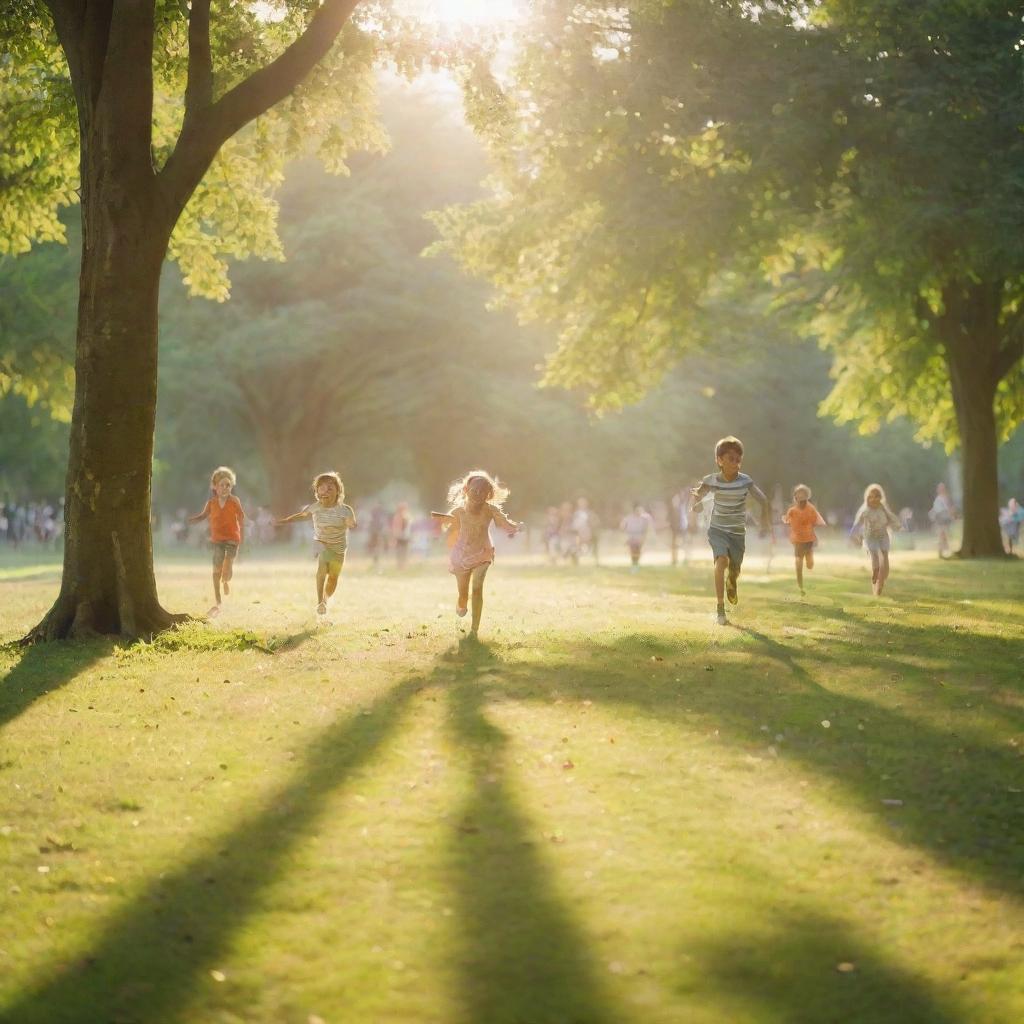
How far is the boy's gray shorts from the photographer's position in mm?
14141

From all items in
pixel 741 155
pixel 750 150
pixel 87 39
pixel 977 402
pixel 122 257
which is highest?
pixel 741 155

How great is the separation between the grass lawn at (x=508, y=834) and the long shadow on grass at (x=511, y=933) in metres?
0.02

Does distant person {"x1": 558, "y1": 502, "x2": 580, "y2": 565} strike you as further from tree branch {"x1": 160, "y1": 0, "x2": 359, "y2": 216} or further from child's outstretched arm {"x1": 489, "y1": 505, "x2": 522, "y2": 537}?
tree branch {"x1": 160, "y1": 0, "x2": 359, "y2": 216}

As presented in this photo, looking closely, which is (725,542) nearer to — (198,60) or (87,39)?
(198,60)

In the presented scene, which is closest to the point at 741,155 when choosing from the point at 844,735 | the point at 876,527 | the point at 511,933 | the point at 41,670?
the point at 876,527

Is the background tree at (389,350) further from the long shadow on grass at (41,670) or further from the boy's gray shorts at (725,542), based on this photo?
the long shadow on grass at (41,670)

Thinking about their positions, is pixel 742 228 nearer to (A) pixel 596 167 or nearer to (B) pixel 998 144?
(A) pixel 596 167

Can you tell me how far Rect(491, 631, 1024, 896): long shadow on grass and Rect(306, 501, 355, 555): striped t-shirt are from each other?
12.7 feet

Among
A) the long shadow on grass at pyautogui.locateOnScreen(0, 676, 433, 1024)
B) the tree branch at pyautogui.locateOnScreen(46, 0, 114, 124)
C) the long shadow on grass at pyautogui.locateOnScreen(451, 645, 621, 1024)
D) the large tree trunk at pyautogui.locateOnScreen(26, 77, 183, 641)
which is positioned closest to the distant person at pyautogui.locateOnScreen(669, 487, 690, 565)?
the large tree trunk at pyautogui.locateOnScreen(26, 77, 183, 641)

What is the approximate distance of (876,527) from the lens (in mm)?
19234

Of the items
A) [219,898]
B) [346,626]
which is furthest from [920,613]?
[219,898]

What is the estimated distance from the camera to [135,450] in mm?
12938

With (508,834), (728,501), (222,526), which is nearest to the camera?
(508,834)

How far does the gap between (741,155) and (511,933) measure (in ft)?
63.0
